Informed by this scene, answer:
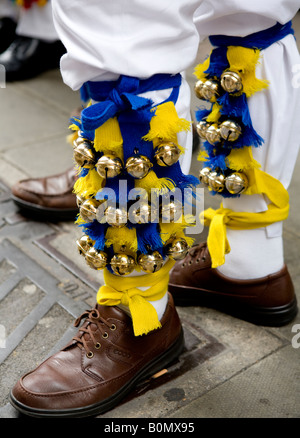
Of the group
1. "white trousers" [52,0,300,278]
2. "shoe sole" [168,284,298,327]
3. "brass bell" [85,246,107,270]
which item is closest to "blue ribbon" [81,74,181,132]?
"white trousers" [52,0,300,278]

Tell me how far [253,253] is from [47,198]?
0.75m

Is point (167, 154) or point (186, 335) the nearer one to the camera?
point (167, 154)

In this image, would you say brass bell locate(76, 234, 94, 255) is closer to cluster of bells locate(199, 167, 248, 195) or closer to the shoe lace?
the shoe lace

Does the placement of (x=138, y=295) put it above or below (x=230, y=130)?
below

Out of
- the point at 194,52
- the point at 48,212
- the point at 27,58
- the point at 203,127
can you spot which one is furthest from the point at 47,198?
the point at 27,58

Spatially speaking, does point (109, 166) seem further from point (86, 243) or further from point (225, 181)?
point (225, 181)

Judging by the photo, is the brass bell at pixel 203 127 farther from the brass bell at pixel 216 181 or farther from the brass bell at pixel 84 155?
the brass bell at pixel 84 155

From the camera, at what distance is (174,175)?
107 centimetres

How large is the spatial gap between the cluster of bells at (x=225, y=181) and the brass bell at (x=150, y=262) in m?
0.27

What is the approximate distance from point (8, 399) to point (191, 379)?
388 millimetres

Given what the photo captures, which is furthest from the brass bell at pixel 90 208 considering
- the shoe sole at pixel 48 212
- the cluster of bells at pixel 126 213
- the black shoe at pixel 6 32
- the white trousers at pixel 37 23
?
the black shoe at pixel 6 32

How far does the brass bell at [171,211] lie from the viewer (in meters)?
1.07

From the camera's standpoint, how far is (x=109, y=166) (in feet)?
3.29

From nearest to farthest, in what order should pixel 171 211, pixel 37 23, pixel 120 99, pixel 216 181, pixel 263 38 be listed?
1. pixel 120 99
2. pixel 171 211
3. pixel 263 38
4. pixel 216 181
5. pixel 37 23
